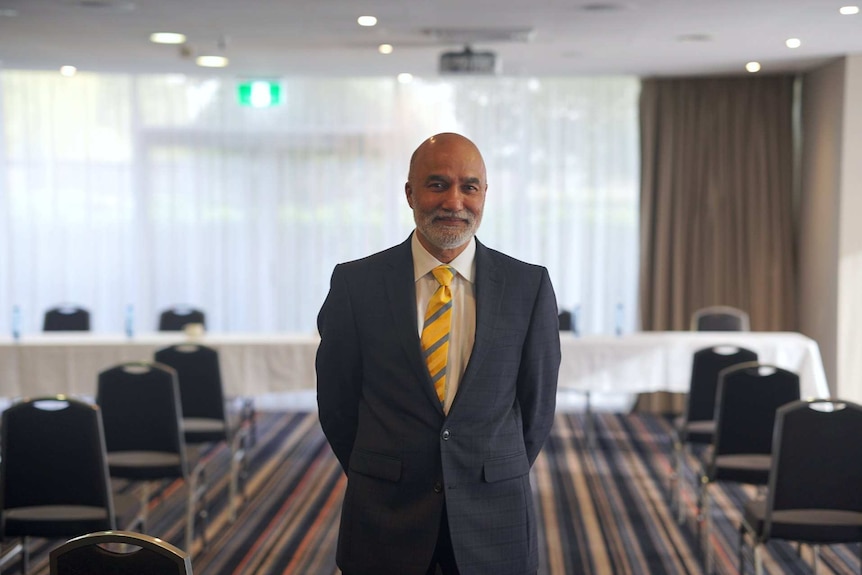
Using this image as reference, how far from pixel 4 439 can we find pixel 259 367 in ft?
9.75

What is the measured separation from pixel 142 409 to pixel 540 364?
3254 millimetres

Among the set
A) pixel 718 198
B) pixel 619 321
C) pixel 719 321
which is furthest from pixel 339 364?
pixel 718 198

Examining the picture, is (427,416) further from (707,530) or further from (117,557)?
(707,530)

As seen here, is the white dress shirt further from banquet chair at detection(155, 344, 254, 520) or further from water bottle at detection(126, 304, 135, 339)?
water bottle at detection(126, 304, 135, 339)

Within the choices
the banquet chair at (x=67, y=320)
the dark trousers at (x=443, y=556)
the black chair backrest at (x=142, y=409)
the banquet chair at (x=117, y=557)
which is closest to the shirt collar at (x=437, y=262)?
the dark trousers at (x=443, y=556)

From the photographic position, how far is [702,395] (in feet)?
19.8

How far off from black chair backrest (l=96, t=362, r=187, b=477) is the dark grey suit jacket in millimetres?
2820

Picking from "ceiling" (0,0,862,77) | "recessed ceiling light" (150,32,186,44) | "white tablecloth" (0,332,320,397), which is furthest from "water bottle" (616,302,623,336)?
"recessed ceiling light" (150,32,186,44)

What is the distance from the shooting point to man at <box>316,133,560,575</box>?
2371 millimetres

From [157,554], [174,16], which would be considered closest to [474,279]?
[157,554]

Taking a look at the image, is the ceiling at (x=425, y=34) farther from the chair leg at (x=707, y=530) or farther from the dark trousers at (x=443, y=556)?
the dark trousers at (x=443, y=556)

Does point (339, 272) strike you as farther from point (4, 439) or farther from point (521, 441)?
point (4, 439)

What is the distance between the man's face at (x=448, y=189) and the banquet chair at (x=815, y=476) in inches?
89.5

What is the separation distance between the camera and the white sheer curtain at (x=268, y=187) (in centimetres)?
968
